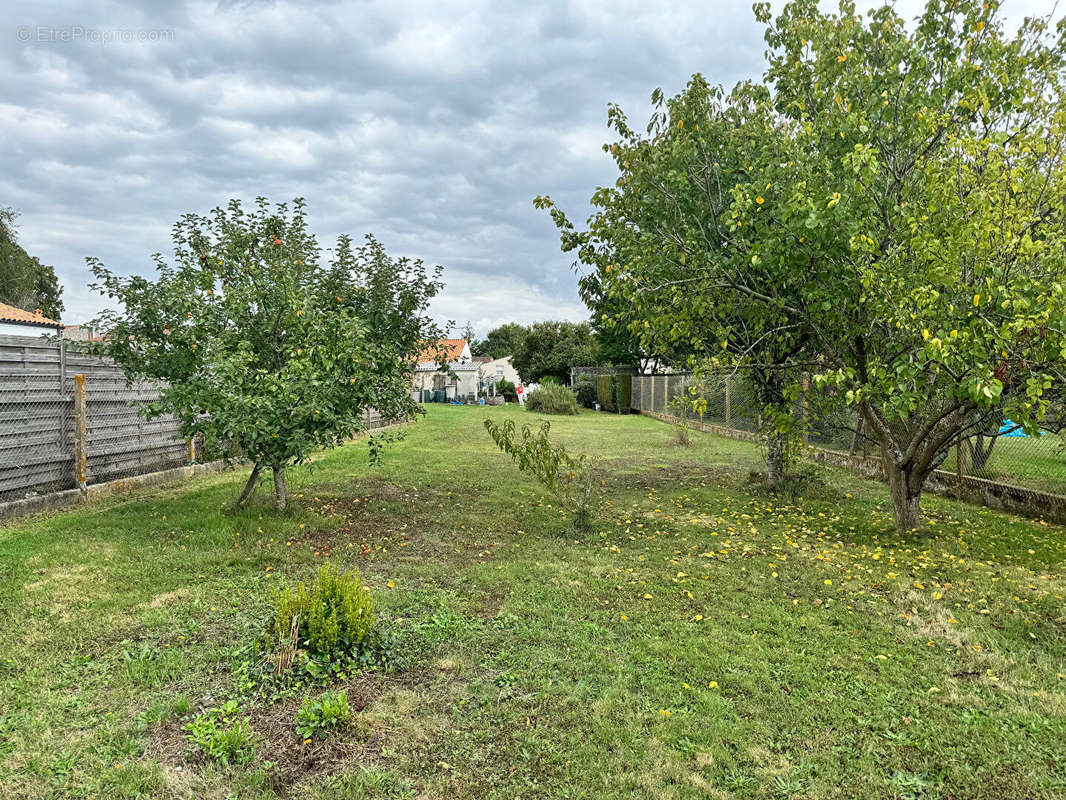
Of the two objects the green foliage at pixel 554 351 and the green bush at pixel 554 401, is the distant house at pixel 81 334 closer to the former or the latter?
the green bush at pixel 554 401

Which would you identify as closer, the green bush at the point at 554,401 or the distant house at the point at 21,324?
the distant house at the point at 21,324

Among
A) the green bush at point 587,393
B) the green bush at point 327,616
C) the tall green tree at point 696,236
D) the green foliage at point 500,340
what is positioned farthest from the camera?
A: the green foliage at point 500,340

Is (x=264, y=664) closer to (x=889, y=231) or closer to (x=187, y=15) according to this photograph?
(x=889, y=231)

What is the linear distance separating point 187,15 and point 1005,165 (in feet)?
27.5

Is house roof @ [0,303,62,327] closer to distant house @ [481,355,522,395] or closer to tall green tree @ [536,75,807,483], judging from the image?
distant house @ [481,355,522,395]

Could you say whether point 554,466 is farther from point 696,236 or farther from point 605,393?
point 605,393

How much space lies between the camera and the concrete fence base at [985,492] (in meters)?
6.45

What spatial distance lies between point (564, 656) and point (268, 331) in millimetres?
5025

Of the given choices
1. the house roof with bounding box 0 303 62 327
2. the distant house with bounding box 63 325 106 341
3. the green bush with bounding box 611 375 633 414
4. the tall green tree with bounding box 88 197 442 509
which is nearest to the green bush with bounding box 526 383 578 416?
the green bush with bounding box 611 375 633 414

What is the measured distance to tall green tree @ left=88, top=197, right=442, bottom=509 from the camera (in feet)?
18.1

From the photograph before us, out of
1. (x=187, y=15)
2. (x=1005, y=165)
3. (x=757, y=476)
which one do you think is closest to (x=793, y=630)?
(x=1005, y=165)

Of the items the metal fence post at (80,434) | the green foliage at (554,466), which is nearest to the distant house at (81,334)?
the metal fence post at (80,434)

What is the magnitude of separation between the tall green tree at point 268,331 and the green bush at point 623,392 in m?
20.4

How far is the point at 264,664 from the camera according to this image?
118 inches
